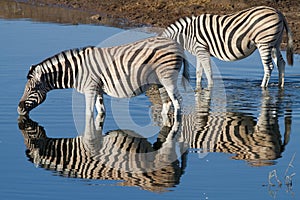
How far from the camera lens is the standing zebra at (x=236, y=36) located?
1366 centimetres

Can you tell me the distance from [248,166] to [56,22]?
1289 centimetres

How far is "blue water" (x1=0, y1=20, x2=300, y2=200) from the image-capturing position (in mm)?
8172

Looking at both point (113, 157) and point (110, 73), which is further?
point (110, 73)

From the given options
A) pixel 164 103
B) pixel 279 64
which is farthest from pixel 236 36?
pixel 164 103

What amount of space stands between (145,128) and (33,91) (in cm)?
179

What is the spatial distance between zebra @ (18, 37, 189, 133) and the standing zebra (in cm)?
269

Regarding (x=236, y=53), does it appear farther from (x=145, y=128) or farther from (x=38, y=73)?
→ (x=38, y=73)

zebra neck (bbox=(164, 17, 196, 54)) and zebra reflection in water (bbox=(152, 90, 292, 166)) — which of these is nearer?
zebra reflection in water (bbox=(152, 90, 292, 166))

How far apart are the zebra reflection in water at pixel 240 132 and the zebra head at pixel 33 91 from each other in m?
1.72

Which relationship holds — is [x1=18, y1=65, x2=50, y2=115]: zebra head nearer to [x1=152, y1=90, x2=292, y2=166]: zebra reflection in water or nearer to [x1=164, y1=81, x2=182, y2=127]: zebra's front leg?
[x1=152, y1=90, x2=292, y2=166]: zebra reflection in water

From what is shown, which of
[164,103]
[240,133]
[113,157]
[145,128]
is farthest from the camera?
[164,103]

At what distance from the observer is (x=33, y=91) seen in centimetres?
1139

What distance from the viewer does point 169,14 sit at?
2052cm

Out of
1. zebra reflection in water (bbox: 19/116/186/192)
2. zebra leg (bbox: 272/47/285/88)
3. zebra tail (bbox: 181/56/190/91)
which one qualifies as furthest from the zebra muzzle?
zebra leg (bbox: 272/47/285/88)
